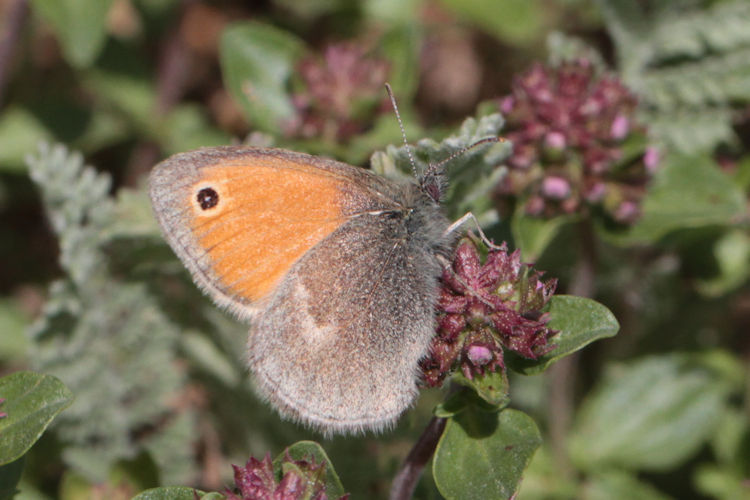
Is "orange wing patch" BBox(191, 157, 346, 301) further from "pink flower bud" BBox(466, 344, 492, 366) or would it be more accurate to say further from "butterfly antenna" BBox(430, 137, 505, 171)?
"pink flower bud" BBox(466, 344, 492, 366)

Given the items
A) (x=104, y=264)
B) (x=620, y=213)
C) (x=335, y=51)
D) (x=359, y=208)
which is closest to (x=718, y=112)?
(x=620, y=213)

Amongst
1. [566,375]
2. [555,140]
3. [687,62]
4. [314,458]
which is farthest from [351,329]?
[687,62]

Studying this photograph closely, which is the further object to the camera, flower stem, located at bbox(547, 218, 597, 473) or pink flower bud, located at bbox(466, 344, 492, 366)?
flower stem, located at bbox(547, 218, 597, 473)

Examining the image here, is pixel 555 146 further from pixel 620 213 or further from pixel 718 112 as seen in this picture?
pixel 718 112

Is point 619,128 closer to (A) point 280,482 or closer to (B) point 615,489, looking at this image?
(B) point 615,489

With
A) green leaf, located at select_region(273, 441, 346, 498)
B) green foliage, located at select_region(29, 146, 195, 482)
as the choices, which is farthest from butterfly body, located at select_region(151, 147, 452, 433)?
green foliage, located at select_region(29, 146, 195, 482)

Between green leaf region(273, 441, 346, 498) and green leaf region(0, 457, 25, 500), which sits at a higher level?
green leaf region(273, 441, 346, 498)
